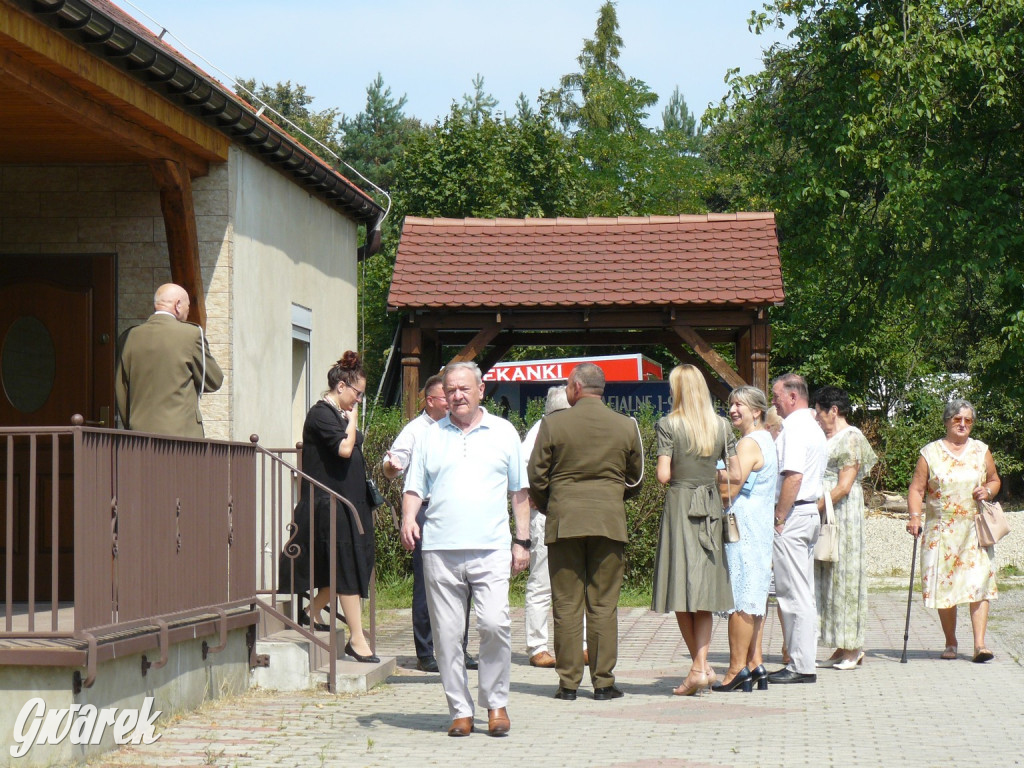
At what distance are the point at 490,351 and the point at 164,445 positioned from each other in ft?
36.7

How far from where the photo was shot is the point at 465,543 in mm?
6816

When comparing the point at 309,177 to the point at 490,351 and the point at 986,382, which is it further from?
the point at 986,382

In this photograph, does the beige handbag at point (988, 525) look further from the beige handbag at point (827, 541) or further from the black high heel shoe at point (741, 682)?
the black high heel shoe at point (741, 682)

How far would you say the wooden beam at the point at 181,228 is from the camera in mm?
9766

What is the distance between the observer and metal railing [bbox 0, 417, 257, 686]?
599 cm

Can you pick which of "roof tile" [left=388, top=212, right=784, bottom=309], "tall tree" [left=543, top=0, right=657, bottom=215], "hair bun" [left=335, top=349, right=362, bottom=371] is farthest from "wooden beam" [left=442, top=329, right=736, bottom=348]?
"tall tree" [left=543, top=0, right=657, bottom=215]

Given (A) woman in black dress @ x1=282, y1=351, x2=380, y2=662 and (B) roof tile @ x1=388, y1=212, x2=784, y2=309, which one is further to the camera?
(B) roof tile @ x1=388, y1=212, x2=784, y2=309

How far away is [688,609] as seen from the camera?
320 inches

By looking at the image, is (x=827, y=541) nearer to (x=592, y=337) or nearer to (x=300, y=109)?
(x=592, y=337)

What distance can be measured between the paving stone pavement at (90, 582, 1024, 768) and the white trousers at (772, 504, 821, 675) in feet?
0.93

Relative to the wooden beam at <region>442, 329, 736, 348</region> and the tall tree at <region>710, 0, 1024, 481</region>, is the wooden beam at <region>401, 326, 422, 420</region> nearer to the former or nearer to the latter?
the wooden beam at <region>442, 329, 736, 348</region>

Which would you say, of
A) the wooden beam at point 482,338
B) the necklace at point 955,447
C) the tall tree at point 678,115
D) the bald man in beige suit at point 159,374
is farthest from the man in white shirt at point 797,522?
the tall tree at point 678,115

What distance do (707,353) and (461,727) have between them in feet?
31.3

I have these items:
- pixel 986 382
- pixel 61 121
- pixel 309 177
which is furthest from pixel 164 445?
pixel 986 382
